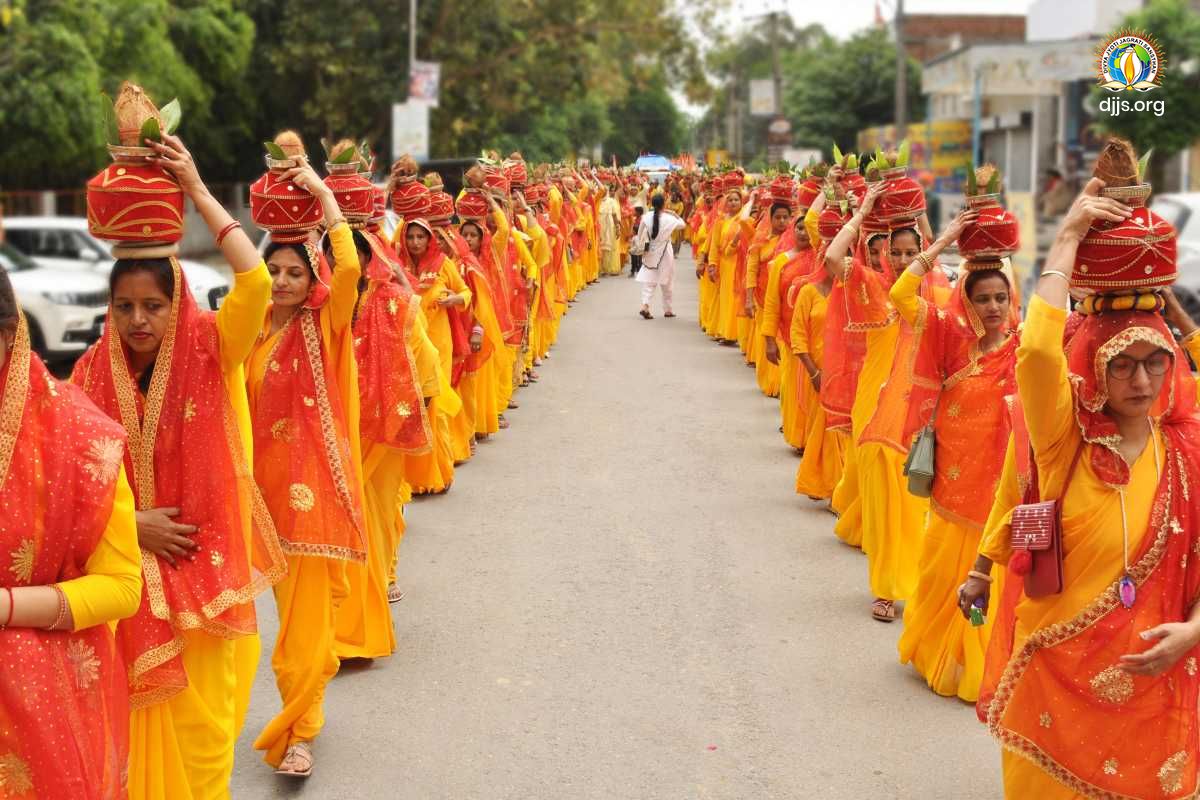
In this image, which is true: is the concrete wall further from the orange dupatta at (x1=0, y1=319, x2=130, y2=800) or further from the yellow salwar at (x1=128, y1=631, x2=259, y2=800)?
the orange dupatta at (x1=0, y1=319, x2=130, y2=800)

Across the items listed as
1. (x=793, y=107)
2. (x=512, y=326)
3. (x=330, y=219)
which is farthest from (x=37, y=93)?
(x=793, y=107)

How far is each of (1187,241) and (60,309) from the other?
11.4 meters

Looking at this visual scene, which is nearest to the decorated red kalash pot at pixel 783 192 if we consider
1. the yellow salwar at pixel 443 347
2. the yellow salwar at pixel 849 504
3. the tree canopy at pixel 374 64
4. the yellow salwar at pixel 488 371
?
the yellow salwar at pixel 488 371

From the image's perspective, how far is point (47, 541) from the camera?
2.94 metres

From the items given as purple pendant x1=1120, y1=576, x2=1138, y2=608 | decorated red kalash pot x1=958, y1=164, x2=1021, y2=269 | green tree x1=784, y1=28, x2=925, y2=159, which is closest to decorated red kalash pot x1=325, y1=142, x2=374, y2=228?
decorated red kalash pot x1=958, y1=164, x2=1021, y2=269

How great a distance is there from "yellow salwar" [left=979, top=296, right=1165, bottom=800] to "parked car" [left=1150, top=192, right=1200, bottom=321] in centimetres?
1059

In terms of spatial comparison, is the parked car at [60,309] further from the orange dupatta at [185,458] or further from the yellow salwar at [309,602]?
the orange dupatta at [185,458]

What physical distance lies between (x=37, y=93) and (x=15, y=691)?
20812mm

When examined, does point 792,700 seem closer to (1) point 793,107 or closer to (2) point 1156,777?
(2) point 1156,777

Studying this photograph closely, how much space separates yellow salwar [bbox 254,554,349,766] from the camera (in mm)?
5059

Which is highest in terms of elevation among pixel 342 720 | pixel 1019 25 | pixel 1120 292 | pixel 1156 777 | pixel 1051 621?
pixel 1019 25

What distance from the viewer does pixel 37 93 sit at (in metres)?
21.8

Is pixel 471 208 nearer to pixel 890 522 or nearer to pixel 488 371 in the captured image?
pixel 488 371

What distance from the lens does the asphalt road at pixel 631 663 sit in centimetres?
521
